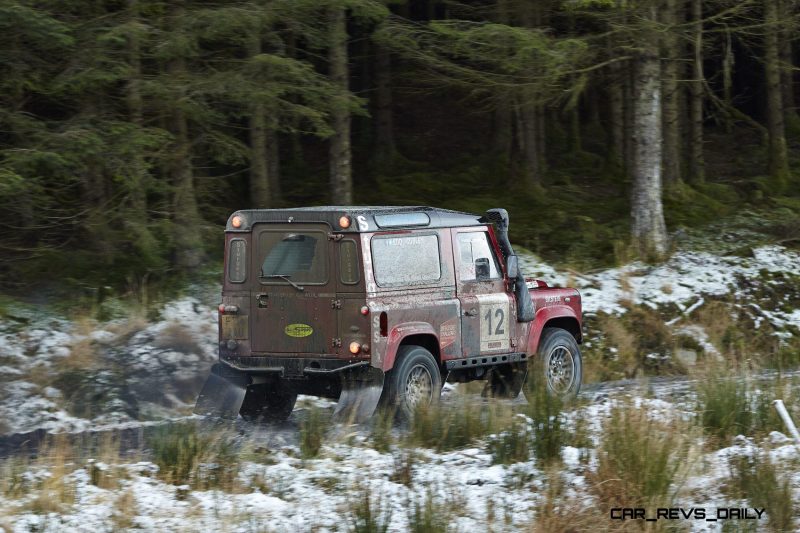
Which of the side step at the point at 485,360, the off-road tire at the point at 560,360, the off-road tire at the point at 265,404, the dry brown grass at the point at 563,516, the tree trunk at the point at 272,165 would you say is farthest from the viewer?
the tree trunk at the point at 272,165

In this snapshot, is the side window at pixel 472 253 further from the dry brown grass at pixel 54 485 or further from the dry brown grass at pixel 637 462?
the dry brown grass at pixel 54 485

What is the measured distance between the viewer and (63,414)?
Answer: 40.7 ft

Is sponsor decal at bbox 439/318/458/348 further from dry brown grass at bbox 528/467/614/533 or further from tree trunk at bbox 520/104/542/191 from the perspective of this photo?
tree trunk at bbox 520/104/542/191

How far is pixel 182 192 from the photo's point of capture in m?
15.9

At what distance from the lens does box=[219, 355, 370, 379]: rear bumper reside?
10414 millimetres

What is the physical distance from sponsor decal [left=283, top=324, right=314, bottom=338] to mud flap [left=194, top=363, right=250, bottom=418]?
700 millimetres

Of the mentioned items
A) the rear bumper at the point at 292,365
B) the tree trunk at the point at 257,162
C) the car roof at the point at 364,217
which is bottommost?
the rear bumper at the point at 292,365

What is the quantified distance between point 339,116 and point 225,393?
756 centimetres

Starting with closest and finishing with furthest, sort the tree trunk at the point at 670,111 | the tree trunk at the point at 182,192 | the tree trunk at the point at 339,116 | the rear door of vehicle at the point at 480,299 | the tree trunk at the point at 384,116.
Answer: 1. the rear door of vehicle at the point at 480,299
2. the tree trunk at the point at 182,192
3. the tree trunk at the point at 339,116
4. the tree trunk at the point at 670,111
5. the tree trunk at the point at 384,116

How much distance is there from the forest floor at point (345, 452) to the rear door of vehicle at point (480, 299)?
2.30ft

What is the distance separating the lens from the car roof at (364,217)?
10.5 meters

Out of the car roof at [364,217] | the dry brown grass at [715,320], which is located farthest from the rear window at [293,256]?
the dry brown grass at [715,320]

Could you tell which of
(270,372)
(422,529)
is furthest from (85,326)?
(422,529)

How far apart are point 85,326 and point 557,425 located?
7.34 metres
